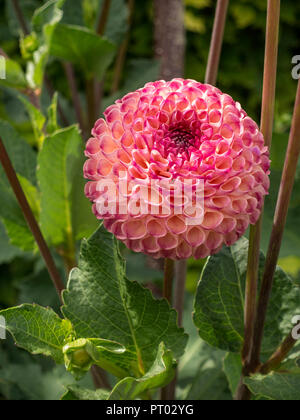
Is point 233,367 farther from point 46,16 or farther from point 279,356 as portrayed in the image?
point 46,16

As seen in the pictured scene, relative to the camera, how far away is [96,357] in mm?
441

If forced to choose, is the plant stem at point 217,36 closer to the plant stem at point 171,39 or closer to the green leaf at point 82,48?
the green leaf at point 82,48

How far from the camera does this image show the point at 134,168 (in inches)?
15.0

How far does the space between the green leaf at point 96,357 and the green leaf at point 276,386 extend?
0.33ft

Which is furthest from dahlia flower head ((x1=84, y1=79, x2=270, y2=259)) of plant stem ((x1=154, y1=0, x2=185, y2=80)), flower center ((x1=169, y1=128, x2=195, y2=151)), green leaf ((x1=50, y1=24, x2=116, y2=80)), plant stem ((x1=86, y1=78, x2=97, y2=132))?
plant stem ((x1=154, y1=0, x2=185, y2=80))

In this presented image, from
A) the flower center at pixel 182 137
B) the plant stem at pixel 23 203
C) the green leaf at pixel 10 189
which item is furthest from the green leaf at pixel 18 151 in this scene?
the flower center at pixel 182 137

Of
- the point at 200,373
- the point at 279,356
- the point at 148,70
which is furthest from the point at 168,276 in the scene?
the point at 148,70

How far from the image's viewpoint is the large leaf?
0.50 meters

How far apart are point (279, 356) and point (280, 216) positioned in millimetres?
123

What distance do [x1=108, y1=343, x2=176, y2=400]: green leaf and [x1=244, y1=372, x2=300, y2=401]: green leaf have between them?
0.07 meters

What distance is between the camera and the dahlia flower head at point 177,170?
380 millimetres
